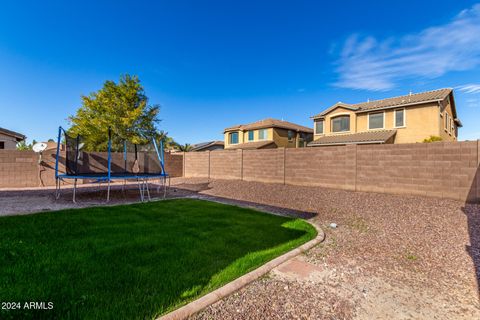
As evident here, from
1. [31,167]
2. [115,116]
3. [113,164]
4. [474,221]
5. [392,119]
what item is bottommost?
[474,221]

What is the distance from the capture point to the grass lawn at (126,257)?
69.7 inches


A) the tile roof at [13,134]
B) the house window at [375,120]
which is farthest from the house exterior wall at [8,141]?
the house window at [375,120]

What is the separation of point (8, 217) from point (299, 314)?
18.8 feet

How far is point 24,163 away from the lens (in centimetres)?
978

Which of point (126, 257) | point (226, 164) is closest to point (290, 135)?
point (226, 164)

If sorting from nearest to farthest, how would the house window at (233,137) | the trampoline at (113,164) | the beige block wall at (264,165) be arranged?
the trampoline at (113,164)
the beige block wall at (264,165)
the house window at (233,137)

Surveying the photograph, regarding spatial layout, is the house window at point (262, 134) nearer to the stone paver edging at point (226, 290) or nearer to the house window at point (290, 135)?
the house window at point (290, 135)

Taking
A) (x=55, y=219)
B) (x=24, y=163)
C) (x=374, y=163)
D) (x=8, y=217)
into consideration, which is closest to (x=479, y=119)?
(x=374, y=163)

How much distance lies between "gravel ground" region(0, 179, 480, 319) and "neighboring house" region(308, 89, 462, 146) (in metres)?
12.2

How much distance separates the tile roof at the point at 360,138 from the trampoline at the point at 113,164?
13.8 meters

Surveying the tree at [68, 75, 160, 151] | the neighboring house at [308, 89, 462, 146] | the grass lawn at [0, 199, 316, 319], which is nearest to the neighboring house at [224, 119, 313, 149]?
the neighboring house at [308, 89, 462, 146]

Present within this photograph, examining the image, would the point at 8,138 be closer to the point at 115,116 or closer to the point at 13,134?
the point at 13,134

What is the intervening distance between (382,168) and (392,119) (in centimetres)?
1165

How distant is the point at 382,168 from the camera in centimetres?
728
